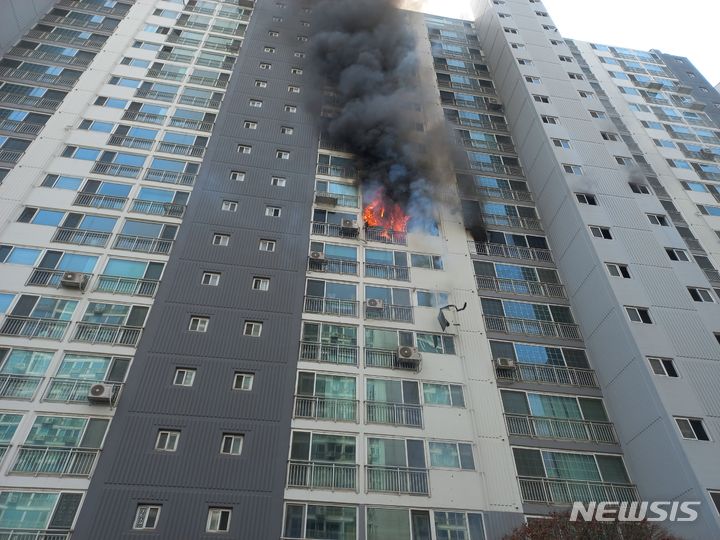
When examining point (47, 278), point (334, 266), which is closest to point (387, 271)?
point (334, 266)

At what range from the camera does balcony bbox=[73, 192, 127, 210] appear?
70.8 feet

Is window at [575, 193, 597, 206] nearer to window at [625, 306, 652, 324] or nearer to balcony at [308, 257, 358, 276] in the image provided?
window at [625, 306, 652, 324]

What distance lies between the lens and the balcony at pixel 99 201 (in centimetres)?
2159

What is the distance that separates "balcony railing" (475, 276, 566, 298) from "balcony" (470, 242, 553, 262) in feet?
4.91

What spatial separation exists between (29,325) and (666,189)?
3517 cm

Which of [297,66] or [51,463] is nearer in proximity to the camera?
[51,463]

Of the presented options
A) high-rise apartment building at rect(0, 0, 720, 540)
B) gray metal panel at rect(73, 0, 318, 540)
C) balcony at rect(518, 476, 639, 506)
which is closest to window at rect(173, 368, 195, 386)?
high-rise apartment building at rect(0, 0, 720, 540)

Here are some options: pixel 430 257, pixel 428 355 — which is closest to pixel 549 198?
pixel 430 257

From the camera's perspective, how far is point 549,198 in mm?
25672

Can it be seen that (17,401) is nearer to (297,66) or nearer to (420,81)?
(297,66)

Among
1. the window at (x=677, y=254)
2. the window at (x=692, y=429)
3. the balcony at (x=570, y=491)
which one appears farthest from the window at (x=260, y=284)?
the window at (x=677, y=254)

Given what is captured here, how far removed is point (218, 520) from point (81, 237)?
12.6 m

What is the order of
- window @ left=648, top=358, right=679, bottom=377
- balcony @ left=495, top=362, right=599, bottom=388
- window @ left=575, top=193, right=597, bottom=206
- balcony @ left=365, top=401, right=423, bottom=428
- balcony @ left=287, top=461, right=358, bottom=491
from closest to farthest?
balcony @ left=287, top=461, right=358, bottom=491
balcony @ left=365, top=401, right=423, bottom=428
window @ left=648, top=358, right=679, bottom=377
balcony @ left=495, top=362, right=599, bottom=388
window @ left=575, top=193, right=597, bottom=206

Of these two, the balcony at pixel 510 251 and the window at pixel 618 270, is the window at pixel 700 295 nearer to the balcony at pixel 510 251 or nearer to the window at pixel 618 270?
the window at pixel 618 270
